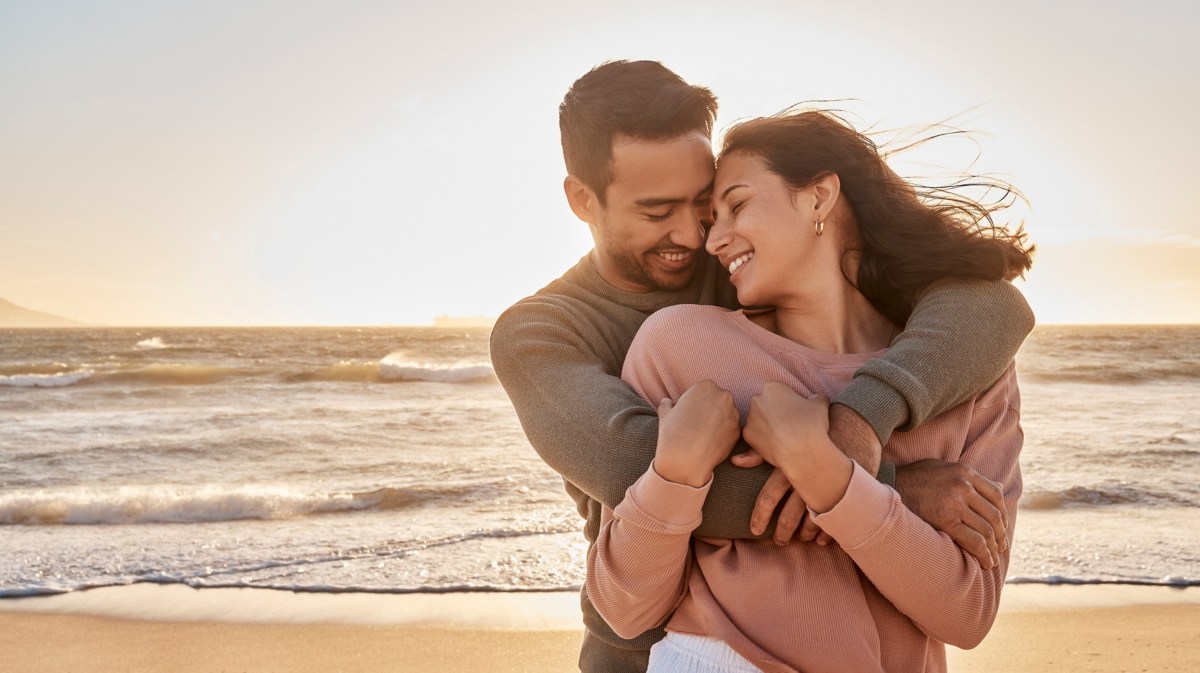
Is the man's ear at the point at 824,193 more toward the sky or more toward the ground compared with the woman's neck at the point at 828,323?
more toward the sky

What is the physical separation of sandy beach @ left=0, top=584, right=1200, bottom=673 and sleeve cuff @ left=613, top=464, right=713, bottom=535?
2.98 meters

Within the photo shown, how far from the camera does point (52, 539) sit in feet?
21.4

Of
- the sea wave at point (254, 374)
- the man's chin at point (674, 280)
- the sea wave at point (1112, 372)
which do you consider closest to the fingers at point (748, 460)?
the man's chin at point (674, 280)

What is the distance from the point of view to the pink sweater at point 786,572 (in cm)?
142

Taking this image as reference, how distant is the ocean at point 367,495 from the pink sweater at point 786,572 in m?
3.74

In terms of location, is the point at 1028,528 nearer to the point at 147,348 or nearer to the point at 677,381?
the point at 677,381

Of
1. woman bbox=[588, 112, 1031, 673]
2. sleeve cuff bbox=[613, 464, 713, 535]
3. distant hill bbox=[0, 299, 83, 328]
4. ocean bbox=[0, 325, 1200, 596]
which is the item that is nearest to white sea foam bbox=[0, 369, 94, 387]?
ocean bbox=[0, 325, 1200, 596]

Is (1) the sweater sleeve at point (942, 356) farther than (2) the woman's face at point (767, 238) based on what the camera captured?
No

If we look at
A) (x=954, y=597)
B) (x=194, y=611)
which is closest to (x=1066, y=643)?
(x=954, y=597)

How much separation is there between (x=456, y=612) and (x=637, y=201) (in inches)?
124

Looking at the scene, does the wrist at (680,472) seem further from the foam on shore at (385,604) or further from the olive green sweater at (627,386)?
the foam on shore at (385,604)

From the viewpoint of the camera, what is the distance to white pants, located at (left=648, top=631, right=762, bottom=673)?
58.4 inches

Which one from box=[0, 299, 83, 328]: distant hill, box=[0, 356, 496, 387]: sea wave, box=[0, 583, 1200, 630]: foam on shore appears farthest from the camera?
box=[0, 299, 83, 328]: distant hill

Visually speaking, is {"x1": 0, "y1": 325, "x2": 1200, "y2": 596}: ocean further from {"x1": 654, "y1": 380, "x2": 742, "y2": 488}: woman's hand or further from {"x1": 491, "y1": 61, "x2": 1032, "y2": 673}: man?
{"x1": 654, "y1": 380, "x2": 742, "y2": 488}: woman's hand
